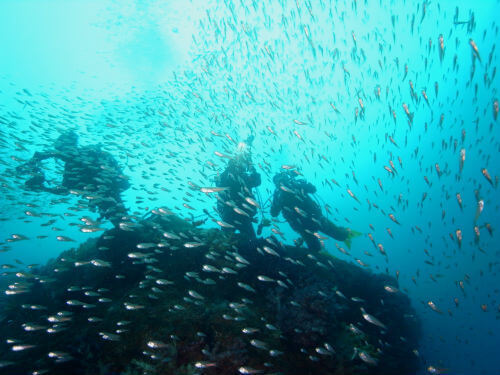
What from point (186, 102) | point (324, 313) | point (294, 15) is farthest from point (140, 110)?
point (324, 313)

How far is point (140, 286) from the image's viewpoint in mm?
7305

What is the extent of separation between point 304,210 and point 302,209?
17cm

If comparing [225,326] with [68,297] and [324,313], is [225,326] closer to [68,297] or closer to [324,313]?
[324,313]

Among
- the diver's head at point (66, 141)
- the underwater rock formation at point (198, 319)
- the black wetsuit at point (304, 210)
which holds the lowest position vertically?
the underwater rock formation at point (198, 319)

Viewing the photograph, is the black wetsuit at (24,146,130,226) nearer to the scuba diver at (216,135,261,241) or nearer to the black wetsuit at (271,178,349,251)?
the scuba diver at (216,135,261,241)

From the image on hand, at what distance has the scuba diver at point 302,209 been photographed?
38.7ft

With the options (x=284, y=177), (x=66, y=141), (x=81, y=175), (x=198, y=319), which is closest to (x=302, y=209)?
(x=284, y=177)

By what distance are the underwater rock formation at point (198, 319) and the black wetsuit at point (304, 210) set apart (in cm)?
202

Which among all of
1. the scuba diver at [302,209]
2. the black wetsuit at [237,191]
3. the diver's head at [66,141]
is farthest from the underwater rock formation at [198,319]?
the diver's head at [66,141]

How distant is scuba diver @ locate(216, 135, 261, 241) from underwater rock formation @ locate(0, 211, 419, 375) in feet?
6.46

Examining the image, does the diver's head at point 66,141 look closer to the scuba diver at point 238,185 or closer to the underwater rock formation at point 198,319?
the underwater rock formation at point 198,319

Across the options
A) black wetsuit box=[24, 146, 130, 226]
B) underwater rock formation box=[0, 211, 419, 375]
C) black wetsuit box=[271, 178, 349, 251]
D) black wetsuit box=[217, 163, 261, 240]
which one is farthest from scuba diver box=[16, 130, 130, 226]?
black wetsuit box=[271, 178, 349, 251]

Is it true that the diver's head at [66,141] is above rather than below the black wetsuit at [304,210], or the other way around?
above

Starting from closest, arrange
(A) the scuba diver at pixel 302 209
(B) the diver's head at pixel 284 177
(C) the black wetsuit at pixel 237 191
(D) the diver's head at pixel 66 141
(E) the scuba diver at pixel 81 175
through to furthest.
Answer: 1. (C) the black wetsuit at pixel 237 191
2. (E) the scuba diver at pixel 81 175
3. (A) the scuba diver at pixel 302 209
4. (B) the diver's head at pixel 284 177
5. (D) the diver's head at pixel 66 141
